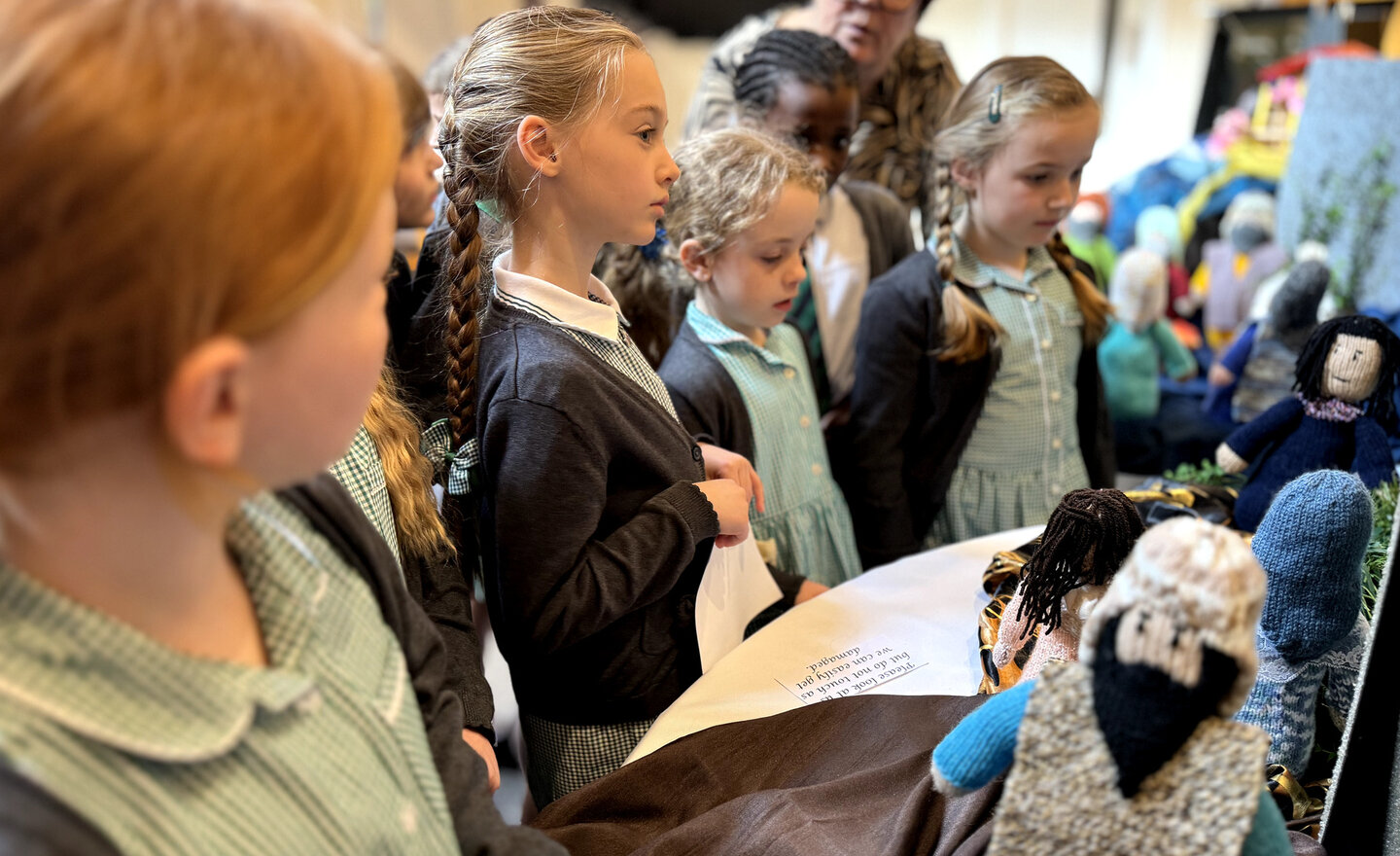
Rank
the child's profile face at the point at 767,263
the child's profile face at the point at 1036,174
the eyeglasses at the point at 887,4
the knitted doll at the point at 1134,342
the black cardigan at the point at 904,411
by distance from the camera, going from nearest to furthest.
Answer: the child's profile face at the point at 767,263
the child's profile face at the point at 1036,174
the black cardigan at the point at 904,411
the eyeglasses at the point at 887,4
the knitted doll at the point at 1134,342

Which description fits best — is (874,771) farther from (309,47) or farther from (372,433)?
(309,47)

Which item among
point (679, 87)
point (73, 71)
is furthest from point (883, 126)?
point (679, 87)

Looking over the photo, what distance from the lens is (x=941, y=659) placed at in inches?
44.5

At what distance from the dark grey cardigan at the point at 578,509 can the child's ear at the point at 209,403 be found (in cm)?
53

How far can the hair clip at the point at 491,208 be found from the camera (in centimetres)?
108

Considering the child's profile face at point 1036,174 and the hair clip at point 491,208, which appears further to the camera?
the child's profile face at point 1036,174

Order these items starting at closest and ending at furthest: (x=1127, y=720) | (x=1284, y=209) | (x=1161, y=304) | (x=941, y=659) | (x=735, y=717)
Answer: (x=1127, y=720), (x=735, y=717), (x=941, y=659), (x=1161, y=304), (x=1284, y=209)

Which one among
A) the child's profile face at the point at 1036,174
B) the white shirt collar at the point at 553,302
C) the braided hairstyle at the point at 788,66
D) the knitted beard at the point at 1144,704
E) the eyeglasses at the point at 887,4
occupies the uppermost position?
the eyeglasses at the point at 887,4

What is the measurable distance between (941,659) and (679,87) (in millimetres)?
4467

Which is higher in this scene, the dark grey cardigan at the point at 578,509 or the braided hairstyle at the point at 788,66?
the braided hairstyle at the point at 788,66

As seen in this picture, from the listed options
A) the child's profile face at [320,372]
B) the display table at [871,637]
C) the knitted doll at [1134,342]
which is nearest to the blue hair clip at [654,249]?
the display table at [871,637]

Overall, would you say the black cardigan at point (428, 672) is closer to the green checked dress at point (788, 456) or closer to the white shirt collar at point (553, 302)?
the white shirt collar at point (553, 302)

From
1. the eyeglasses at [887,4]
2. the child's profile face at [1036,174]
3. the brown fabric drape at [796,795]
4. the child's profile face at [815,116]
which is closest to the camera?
the brown fabric drape at [796,795]

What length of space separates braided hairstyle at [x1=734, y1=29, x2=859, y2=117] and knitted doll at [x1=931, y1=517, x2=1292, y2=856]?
4.19 ft
